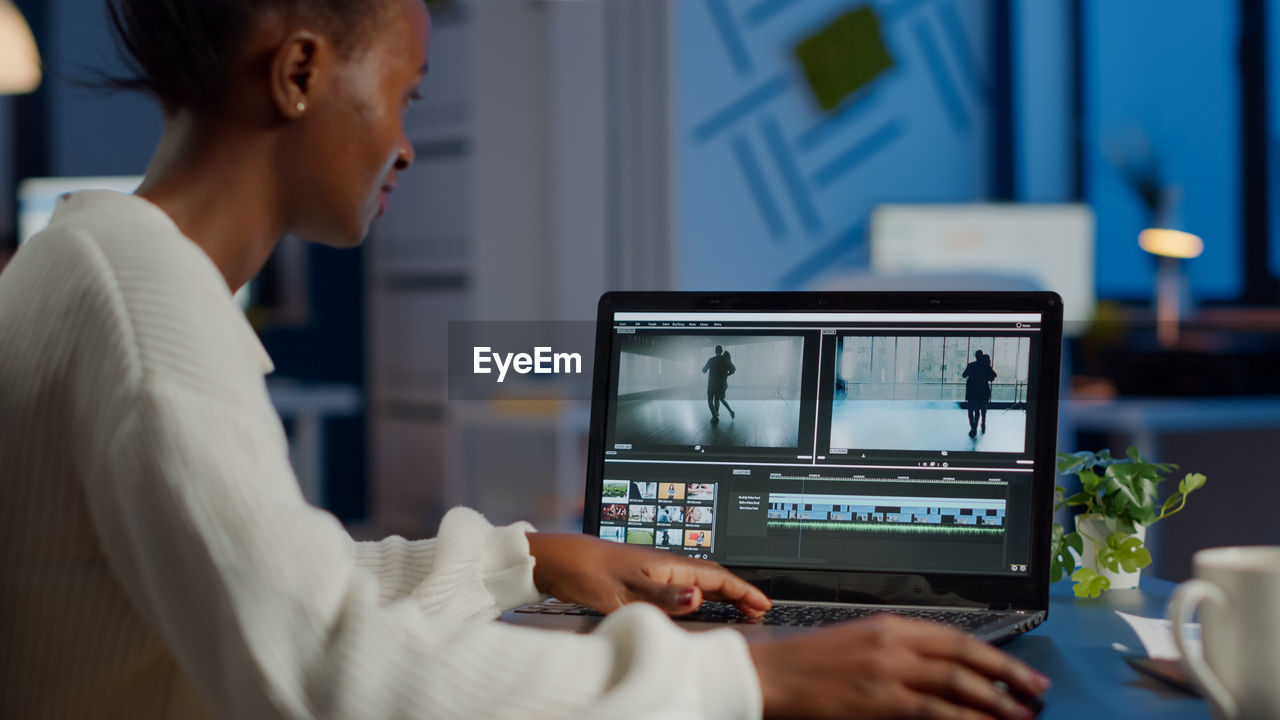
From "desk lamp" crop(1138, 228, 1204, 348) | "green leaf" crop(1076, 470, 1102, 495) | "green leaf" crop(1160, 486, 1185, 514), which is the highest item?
"desk lamp" crop(1138, 228, 1204, 348)

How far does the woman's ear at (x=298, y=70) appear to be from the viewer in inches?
28.4

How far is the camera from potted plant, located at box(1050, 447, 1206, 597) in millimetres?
1020

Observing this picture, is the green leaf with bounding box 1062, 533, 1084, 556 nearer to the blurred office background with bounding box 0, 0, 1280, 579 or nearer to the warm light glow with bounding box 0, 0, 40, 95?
the blurred office background with bounding box 0, 0, 1280, 579

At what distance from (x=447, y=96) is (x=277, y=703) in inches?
157

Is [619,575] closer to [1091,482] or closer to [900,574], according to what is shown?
[900,574]

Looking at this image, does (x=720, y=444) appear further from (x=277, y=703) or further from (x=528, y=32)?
(x=528, y=32)

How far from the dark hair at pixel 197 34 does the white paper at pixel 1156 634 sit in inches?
26.3

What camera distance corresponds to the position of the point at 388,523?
4797 millimetres

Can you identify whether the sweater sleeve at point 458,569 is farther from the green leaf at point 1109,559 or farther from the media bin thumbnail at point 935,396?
the green leaf at point 1109,559

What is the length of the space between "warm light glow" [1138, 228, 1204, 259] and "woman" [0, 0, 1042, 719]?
10.9ft

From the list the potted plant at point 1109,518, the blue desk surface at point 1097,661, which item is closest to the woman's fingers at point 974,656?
the blue desk surface at point 1097,661

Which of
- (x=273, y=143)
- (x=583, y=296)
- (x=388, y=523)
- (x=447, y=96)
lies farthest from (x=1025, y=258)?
(x=273, y=143)
